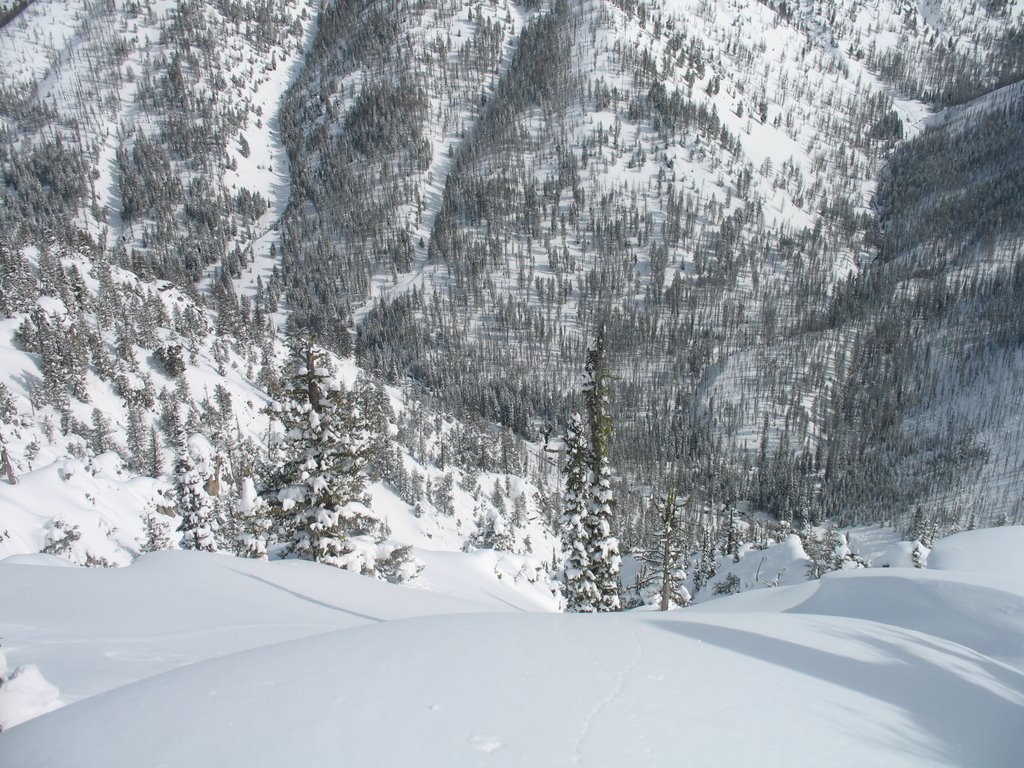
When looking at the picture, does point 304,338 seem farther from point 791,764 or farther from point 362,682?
point 791,764

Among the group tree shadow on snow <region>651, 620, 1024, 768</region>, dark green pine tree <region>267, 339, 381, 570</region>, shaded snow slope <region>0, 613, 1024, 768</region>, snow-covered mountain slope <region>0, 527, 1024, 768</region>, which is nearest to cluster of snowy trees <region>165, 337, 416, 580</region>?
dark green pine tree <region>267, 339, 381, 570</region>

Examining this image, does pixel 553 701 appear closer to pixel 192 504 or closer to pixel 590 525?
pixel 590 525

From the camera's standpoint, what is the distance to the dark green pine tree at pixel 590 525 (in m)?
22.4

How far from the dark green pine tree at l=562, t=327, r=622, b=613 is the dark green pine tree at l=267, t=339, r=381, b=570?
9144mm

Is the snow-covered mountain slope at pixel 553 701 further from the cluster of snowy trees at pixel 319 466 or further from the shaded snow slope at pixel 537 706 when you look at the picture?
the cluster of snowy trees at pixel 319 466

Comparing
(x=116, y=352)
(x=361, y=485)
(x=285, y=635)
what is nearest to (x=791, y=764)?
(x=285, y=635)

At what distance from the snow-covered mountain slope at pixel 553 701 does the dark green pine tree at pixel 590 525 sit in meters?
13.6

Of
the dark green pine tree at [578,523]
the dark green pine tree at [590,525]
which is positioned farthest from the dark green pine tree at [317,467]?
the dark green pine tree at [590,525]

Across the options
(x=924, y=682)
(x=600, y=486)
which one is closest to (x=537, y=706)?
(x=924, y=682)

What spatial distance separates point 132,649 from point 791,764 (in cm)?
772

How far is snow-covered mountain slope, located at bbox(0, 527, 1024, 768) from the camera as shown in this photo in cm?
391

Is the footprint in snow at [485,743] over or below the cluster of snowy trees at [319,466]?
below

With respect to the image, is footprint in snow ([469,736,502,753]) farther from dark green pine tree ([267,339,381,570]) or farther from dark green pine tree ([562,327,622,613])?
dark green pine tree ([562,327,622,613])

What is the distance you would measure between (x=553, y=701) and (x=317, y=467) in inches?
544
